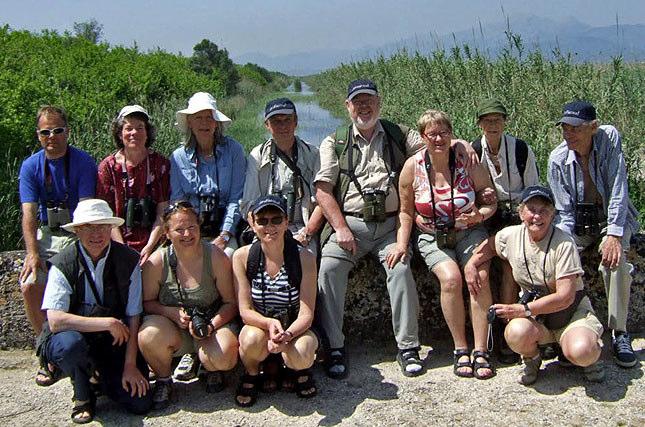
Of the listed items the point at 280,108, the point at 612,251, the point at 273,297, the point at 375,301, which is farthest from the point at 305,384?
the point at 612,251

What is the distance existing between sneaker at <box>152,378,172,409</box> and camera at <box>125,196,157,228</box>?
3.80ft

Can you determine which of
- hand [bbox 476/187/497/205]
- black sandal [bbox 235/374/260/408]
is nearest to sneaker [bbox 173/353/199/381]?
black sandal [bbox 235/374/260/408]

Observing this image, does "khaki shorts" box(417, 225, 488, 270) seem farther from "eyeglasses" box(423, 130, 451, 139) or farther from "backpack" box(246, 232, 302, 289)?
"backpack" box(246, 232, 302, 289)

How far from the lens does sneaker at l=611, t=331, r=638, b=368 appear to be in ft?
13.7

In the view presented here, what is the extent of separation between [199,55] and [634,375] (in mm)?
33099

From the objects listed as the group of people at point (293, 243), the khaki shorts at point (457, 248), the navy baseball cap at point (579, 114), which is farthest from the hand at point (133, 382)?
the navy baseball cap at point (579, 114)

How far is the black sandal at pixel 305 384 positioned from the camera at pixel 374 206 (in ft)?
3.87

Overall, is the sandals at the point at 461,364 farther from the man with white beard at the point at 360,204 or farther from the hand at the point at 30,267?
the hand at the point at 30,267

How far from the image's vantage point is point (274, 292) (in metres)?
4.02

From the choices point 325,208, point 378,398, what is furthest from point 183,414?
point 325,208

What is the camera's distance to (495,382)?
13.5 ft

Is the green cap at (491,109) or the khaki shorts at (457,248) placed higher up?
the green cap at (491,109)

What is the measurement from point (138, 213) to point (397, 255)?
1.85m

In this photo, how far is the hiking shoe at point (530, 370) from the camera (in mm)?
4055
